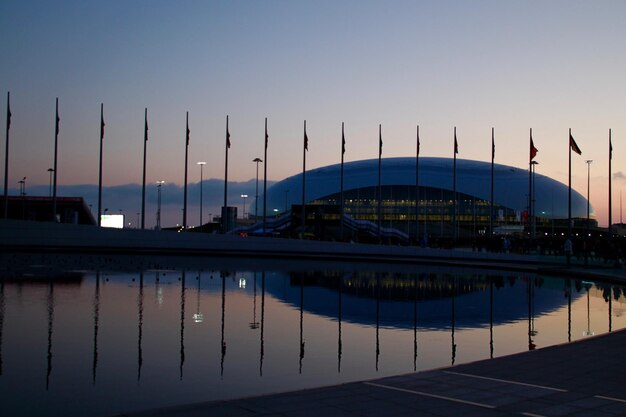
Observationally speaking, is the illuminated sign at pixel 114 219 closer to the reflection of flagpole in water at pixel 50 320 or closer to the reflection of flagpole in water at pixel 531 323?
the reflection of flagpole in water at pixel 50 320

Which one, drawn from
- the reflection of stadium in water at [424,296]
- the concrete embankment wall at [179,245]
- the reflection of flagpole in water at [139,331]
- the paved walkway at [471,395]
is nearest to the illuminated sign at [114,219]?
the concrete embankment wall at [179,245]

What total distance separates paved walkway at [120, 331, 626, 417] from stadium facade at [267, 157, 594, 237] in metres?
94.7

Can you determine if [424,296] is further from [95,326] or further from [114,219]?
[114,219]

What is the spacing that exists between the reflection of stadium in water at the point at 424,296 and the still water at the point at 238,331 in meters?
0.07

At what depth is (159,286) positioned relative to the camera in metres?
24.6

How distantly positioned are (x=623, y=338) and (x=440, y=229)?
3709 inches

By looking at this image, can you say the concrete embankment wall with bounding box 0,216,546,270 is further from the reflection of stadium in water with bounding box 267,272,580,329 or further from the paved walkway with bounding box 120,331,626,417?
the paved walkway with bounding box 120,331,626,417

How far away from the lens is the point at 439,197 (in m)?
110

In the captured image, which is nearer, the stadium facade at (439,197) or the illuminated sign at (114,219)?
the illuminated sign at (114,219)

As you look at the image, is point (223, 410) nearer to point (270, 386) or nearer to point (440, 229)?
point (270, 386)

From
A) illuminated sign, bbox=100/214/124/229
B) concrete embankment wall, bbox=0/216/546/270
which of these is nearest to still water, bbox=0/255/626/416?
concrete embankment wall, bbox=0/216/546/270

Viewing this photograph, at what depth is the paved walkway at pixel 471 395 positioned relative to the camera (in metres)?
7.34

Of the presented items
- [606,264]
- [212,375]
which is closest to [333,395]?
[212,375]

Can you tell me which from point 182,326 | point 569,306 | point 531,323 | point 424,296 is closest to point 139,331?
point 182,326
